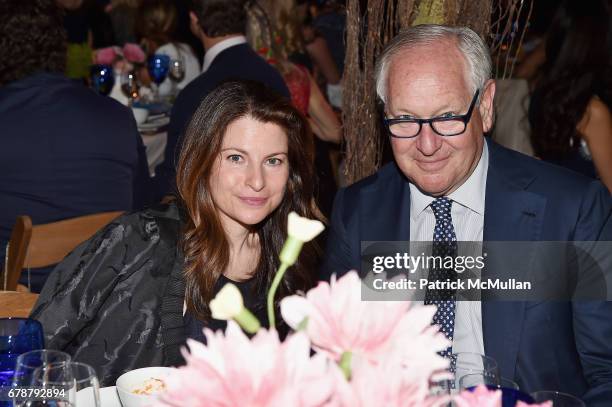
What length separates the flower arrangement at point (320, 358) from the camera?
89 cm

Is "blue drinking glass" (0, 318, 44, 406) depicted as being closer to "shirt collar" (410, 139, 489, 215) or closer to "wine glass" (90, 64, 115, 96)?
"shirt collar" (410, 139, 489, 215)

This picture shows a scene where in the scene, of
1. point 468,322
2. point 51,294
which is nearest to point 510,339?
point 468,322

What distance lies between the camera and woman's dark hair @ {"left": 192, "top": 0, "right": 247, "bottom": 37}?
13.8 ft

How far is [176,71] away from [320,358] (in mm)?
4807

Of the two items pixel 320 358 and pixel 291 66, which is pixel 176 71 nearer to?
pixel 291 66

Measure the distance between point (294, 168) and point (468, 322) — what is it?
2.08 feet

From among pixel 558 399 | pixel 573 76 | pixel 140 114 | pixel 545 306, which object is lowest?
pixel 545 306

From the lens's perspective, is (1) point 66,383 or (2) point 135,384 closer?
(1) point 66,383

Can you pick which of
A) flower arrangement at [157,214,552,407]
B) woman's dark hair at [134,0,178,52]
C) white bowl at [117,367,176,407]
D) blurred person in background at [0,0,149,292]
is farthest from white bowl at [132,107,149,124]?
flower arrangement at [157,214,552,407]

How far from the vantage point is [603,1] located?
3.65m

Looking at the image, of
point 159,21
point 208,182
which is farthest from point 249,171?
point 159,21

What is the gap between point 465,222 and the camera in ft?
7.15

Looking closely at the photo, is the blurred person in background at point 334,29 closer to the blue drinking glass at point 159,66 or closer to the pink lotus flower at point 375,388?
the blue drinking glass at point 159,66

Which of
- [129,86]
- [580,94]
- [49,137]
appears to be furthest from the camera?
[129,86]
